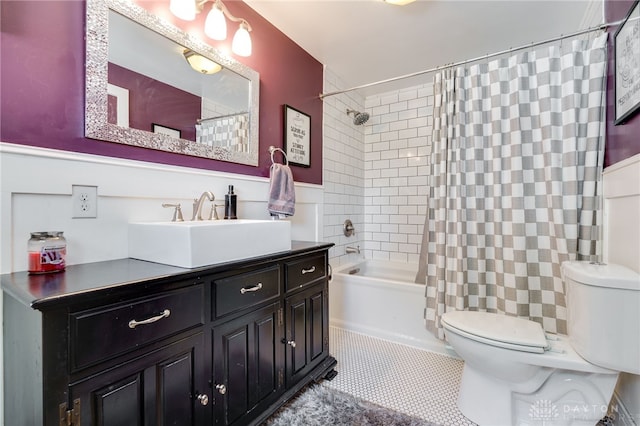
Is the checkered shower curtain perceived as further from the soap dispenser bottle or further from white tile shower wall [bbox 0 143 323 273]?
white tile shower wall [bbox 0 143 323 273]

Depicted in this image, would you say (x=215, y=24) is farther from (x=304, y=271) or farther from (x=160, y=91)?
(x=304, y=271)

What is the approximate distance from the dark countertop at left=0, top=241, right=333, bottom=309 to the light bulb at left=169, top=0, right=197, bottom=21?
112cm

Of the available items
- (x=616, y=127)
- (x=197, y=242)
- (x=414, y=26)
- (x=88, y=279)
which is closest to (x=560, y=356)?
(x=616, y=127)

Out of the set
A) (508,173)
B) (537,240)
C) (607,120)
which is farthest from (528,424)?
(607,120)

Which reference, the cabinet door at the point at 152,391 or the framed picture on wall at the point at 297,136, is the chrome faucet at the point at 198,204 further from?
the framed picture on wall at the point at 297,136

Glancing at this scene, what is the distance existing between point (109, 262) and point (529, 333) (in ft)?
6.06

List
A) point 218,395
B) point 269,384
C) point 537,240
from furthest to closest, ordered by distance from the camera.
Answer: point 537,240, point 269,384, point 218,395

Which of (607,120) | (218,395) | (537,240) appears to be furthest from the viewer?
(537,240)

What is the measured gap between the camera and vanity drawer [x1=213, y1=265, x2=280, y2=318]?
1.11 meters

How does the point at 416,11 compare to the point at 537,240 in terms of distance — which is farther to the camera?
the point at 416,11

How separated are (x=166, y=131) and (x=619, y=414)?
249 centimetres

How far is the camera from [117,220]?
1220 mm

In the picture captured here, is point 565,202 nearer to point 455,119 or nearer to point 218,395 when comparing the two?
point 455,119

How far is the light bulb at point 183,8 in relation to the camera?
52.2 inches
